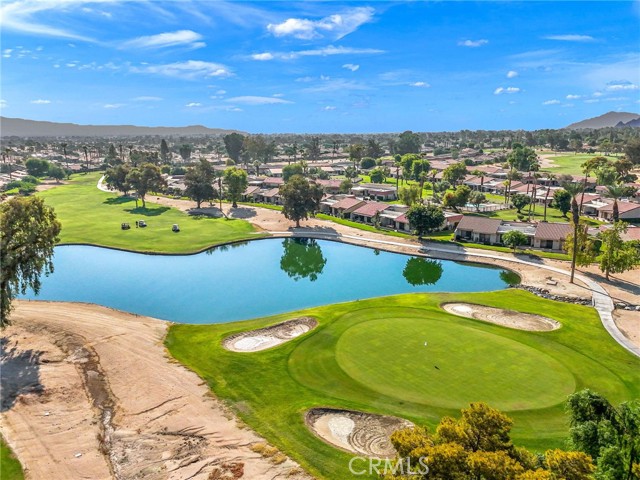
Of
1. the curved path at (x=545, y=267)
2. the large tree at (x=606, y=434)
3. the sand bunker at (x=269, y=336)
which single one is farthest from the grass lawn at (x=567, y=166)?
the large tree at (x=606, y=434)

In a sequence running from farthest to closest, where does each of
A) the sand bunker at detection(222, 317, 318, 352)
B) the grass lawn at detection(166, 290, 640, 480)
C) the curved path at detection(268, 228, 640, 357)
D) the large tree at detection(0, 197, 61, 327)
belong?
1. the curved path at detection(268, 228, 640, 357)
2. the sand bunker at detection(222, 317, 318, 352)
3. the large tree at detection(0, 197, 61, 327)
4. the grass lawn at detection(166, 290, 640, 480)

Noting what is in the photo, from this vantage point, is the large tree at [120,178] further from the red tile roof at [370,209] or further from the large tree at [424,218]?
the large tree at [424,218]

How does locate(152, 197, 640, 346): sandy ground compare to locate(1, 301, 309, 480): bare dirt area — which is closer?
locate(1, 301, 309, 480): bare dirt area

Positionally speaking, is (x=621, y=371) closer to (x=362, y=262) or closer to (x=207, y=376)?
(x=207, y=376)

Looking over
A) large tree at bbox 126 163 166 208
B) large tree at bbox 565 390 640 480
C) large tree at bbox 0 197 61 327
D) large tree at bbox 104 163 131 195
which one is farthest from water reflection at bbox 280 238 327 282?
large tree at bbox 104 163 131 195

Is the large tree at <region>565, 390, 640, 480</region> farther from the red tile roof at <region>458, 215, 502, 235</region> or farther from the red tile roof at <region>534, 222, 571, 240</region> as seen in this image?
the red tile roof at <region>458, 215, 502, 235</region>

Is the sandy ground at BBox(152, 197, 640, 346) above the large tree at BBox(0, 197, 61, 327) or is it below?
below

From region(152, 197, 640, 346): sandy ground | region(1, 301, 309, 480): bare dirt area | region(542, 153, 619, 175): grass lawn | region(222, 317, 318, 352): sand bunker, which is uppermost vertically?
region(542, 153, 619, 175): grass lawn
